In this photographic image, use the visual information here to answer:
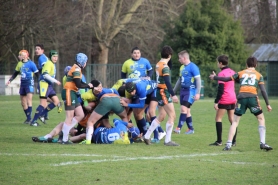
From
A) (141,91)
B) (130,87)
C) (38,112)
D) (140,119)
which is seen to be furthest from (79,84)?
(38,112)

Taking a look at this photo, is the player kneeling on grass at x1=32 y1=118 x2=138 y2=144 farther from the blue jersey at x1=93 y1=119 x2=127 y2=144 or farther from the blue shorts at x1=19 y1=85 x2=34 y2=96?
the blue shorts at x1=19 y1=85 x2=34 y2=96

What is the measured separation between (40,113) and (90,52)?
25088 millimetres

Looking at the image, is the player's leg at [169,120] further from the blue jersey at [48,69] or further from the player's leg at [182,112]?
the blue jersey at [48,69]

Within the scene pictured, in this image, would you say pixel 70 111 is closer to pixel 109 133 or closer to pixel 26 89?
pixel 109 133

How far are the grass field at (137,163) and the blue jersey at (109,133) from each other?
49cm

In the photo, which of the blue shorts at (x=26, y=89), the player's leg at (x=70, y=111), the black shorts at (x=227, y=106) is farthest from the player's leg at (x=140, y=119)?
the blue shorts at (x=26, y=89)

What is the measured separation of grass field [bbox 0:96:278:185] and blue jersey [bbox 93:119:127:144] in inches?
19.1

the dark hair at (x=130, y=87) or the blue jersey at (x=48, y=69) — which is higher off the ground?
the blue jersey at (x=48, y=69)

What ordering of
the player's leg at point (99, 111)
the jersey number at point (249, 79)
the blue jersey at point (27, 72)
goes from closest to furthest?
1. the jersey number at point (249, 79)
2. the player's leg at point (99, 111)
3. the blue jersey at point (27, 72)

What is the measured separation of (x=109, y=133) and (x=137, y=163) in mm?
2726

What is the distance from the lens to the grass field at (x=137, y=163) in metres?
7.90

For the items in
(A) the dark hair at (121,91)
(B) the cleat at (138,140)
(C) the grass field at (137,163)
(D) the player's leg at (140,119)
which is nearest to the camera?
(C) the grass field at (137,163)

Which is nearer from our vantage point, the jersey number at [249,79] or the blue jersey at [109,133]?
the jersey number at [249,79]

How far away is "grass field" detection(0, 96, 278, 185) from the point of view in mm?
7904
